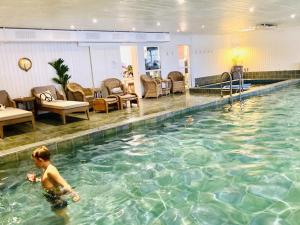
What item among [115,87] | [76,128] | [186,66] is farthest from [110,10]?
[186,66]

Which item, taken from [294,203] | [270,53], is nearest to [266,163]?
[294,203]

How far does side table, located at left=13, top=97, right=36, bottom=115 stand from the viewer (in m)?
8.12

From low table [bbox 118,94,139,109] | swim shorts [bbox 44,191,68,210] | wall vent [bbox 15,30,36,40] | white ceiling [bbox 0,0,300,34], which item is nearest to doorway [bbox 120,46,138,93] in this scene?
low table [bbox 118,94,139,109]

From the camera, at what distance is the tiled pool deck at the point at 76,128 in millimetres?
5566

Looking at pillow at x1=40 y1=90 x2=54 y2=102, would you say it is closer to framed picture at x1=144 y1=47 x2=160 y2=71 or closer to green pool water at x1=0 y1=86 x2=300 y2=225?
green pool water at x1=0 y1=86 x2=300 y2=225

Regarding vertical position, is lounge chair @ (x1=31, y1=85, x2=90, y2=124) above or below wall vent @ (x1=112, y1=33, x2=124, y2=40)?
below

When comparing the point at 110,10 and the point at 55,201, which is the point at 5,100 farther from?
the point at 55,201

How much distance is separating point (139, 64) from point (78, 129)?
19.0 feet

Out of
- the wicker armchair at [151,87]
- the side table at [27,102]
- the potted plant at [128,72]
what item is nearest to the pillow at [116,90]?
the wicker armchair at [151,87]

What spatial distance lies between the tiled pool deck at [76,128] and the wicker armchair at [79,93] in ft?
1.89

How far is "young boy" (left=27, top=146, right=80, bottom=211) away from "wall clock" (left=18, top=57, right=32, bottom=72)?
20.3 ft

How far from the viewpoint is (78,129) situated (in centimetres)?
656

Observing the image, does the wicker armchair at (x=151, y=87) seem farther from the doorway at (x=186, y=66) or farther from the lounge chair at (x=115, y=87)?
the doorway at (x=186, y=66)

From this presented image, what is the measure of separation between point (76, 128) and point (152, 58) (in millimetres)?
6415
